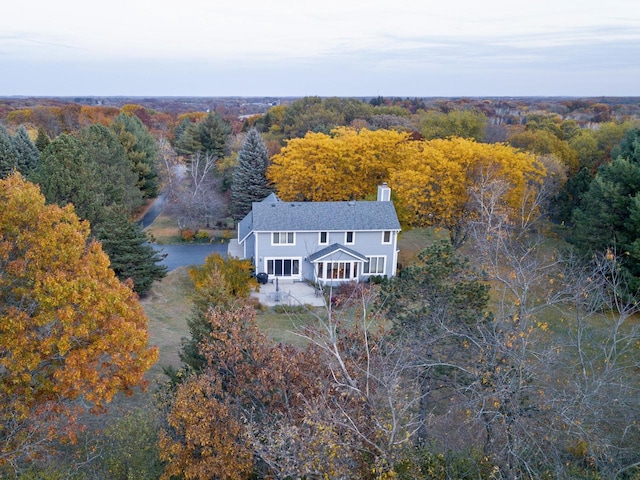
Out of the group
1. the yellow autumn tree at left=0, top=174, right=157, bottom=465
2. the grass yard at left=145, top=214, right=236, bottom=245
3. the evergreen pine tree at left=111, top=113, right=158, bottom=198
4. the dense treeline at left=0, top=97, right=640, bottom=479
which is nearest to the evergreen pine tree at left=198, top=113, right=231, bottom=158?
the dense treeline at left=0, top=97, right=640, bottom=479

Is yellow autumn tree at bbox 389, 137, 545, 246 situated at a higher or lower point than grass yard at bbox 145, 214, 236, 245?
higher

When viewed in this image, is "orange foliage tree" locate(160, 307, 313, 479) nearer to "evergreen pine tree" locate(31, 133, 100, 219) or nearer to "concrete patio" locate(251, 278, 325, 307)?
"concrete patio" locate(251, 278, 325, 307)

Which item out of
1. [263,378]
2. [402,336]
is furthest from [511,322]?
[263,378]

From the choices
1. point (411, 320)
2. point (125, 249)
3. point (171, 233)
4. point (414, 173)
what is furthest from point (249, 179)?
point (411, 320)

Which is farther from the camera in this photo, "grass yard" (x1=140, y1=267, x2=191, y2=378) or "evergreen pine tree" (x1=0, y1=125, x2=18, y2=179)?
"evergreen pine tree" (x1=0, y1=125, x2=18, y2=179)

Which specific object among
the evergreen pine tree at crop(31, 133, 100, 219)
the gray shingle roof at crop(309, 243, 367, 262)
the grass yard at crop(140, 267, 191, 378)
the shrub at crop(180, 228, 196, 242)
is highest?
the evergreen pine tree at crop(31, 133, 100, 219)

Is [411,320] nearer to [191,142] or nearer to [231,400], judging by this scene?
[231,400]
